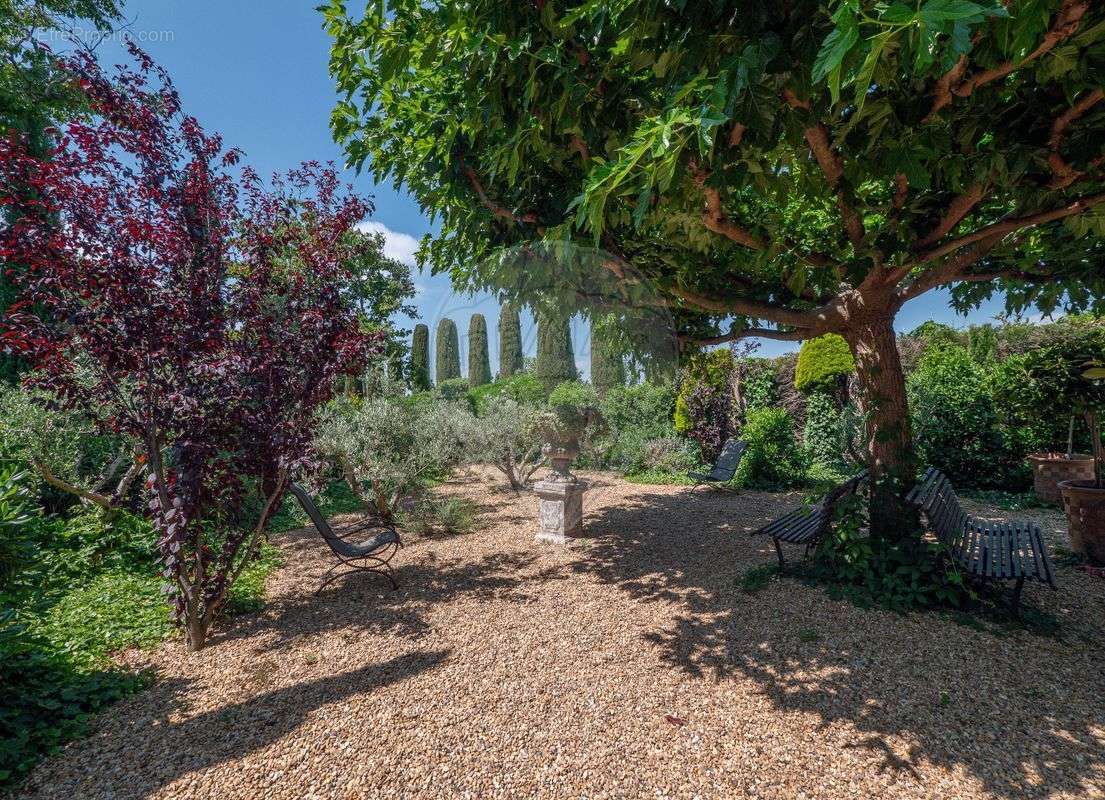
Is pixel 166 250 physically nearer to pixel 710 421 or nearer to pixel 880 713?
pixel 880 713

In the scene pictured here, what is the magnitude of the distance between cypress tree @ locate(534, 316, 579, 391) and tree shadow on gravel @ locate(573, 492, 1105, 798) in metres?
2.62

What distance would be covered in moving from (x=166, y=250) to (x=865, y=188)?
593 centimetres

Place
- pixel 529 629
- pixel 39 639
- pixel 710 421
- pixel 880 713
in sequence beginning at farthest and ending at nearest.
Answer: pixel 710 421, pixel 529 629, pixel 39 639, pixel 880 713

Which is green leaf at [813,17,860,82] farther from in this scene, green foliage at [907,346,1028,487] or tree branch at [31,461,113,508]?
green foliage at [907,346,1028,487]

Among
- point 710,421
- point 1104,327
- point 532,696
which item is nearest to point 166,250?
point 532,696

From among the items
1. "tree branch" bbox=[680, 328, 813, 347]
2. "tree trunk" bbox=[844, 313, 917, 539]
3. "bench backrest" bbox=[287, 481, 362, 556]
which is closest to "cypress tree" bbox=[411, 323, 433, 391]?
"bench backrest" bbox=[287, 481, 362, 556]

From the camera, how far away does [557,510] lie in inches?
213

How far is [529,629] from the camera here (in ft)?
10.6

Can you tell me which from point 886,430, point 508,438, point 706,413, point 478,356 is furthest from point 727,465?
point 478,356

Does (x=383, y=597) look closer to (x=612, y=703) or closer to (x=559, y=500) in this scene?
(x=559, y=500)

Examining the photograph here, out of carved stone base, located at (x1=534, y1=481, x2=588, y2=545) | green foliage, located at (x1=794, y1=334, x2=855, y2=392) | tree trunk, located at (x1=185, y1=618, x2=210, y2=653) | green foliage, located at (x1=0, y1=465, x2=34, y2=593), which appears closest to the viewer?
green foliage, located at (x1=0, y1=465, x2=34, y2=593)

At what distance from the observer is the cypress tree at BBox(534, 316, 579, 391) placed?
481 cm

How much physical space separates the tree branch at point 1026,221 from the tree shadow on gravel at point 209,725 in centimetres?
452

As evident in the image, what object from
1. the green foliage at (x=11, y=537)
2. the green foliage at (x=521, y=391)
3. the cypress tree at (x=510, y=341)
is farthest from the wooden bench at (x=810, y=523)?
the green foliage at (x=521, y=391)
